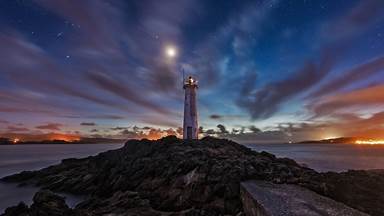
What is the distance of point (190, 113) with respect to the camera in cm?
3055

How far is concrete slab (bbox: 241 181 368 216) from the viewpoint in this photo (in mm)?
8344

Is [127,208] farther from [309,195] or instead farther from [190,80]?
[190,80]

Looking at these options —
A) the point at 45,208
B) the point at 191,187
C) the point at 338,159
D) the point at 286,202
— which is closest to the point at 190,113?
the point at 191,187

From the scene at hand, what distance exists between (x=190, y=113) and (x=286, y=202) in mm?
21735

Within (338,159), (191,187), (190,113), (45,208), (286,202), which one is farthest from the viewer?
(338,159)

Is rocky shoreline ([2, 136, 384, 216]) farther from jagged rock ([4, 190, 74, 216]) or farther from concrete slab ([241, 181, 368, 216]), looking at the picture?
concrete slab ([241, 181, 368, 216])

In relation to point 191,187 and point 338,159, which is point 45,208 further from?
point 338,159

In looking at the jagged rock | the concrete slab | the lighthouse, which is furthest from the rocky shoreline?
the lighthouse

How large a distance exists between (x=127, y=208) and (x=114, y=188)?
20.9 feet

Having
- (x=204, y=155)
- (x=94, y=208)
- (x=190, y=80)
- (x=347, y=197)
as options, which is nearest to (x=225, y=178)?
(x=204, y=155)

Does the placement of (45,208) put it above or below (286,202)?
below

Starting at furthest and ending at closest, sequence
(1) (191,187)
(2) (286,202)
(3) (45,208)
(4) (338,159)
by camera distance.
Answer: (4) (338,159) → (1) (191,187) → (3) (45,208) → (2) (286,202)

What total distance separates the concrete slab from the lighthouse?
1786 cm

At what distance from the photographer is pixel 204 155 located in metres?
17.9
